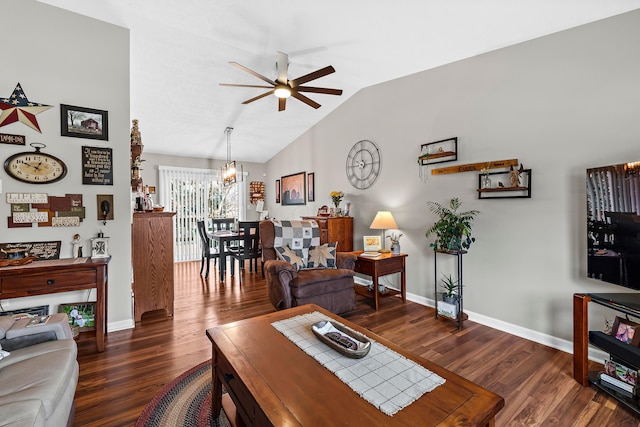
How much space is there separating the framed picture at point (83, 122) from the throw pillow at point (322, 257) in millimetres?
2461

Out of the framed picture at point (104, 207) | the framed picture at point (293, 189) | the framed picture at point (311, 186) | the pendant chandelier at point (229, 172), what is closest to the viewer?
the framed picture at point (104, 207)

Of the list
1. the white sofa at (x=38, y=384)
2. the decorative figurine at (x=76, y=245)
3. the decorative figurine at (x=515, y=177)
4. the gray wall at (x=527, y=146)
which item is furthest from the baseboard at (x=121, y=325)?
the decorative figurine at (x=515, y=177)

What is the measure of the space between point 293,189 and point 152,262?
3454 mm

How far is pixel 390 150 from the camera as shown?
4.00m

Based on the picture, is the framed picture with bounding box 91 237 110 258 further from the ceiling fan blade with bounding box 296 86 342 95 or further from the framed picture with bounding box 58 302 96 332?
the ceiling fan blade with bounding box 296 86 342 95

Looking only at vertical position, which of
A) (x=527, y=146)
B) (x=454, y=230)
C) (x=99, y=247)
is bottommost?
(x=99, y=247)

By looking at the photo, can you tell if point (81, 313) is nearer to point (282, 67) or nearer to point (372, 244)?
point (282, 67)

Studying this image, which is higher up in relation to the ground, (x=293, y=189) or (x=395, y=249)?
(x=293, y=189)

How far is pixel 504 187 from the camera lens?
9.17ft

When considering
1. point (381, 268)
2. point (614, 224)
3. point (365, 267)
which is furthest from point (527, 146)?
point (365, 267)

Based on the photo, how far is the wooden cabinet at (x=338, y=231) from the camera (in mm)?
4414

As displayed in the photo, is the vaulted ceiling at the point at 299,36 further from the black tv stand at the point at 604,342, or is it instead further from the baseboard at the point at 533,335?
the baseboard at the point at 533,335

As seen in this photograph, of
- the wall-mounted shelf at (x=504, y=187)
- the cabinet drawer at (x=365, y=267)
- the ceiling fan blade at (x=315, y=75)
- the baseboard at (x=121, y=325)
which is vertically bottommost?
the baseboard at (x=121, y=325)

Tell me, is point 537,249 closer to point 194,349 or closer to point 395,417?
point 395,417
